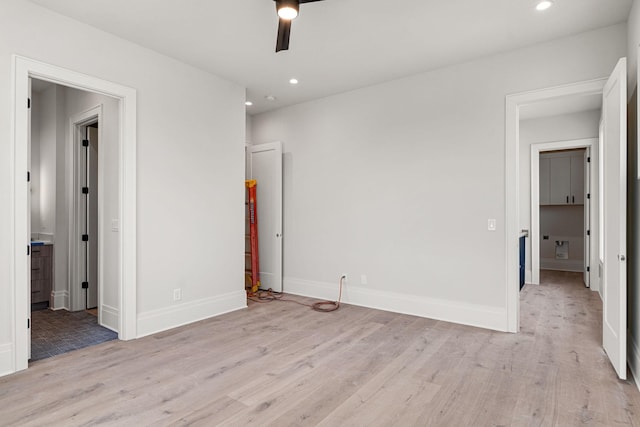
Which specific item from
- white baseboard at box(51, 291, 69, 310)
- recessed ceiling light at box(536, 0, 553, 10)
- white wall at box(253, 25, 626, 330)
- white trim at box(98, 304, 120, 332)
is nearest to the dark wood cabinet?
white baseboard at box(51, 291, 69, 310)

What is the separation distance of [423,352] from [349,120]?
3.05 meters

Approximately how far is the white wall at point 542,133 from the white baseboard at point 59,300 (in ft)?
22.9

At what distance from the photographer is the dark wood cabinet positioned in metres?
4.45

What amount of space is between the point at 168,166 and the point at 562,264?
7.92 metres

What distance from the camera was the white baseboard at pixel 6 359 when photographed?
2.68 meters

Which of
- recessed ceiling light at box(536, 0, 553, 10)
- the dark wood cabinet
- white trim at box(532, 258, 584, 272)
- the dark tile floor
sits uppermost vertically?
recessed ceiling light at box(536, 0, 553, 10)

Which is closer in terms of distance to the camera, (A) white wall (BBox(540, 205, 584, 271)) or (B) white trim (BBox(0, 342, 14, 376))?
(B) white trim (BBox(0, 342, 14, 376))

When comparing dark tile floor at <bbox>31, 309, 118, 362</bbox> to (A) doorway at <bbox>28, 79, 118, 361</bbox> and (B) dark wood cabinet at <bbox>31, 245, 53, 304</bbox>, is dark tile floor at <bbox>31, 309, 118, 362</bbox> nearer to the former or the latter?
(A) doorway at <bbox>28, 79, 118, 361</bbox>

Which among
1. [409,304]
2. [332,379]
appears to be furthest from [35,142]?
[409,304]

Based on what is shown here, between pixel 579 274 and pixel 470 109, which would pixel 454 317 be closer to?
pixel 470 109

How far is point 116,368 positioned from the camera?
2826mm

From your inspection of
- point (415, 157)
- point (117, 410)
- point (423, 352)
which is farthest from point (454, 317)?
point (117, 410)

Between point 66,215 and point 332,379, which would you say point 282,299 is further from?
point 66,215

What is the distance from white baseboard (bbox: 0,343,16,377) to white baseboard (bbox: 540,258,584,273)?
347 inches
